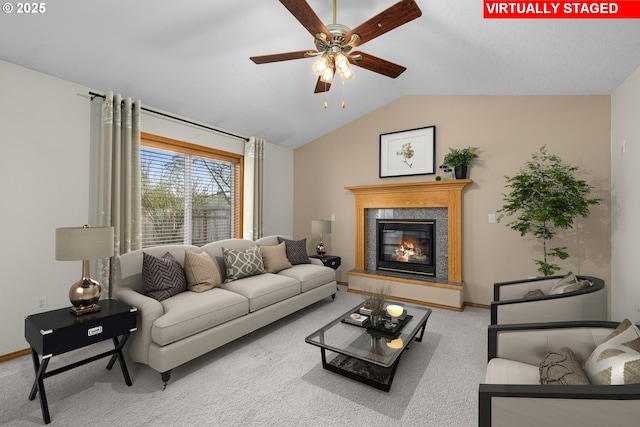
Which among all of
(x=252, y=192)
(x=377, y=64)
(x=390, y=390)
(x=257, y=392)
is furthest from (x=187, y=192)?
(x=390, y=390)

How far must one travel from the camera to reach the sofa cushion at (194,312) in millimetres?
2195

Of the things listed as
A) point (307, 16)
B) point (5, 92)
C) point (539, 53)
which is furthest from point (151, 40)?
point (539, 53)

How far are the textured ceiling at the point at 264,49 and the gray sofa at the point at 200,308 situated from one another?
1.85 metres

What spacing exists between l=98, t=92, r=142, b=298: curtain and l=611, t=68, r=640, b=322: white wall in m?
5.06

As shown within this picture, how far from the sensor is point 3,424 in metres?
1.76

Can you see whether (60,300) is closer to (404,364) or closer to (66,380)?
(66,380)

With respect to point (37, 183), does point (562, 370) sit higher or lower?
lower

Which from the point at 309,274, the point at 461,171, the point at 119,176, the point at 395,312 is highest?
the point at 461,171

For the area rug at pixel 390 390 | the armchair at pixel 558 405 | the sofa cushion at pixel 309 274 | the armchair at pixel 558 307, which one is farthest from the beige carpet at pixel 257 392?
the sofa cushion at pixel 309 274

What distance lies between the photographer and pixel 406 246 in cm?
467

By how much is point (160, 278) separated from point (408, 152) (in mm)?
3814

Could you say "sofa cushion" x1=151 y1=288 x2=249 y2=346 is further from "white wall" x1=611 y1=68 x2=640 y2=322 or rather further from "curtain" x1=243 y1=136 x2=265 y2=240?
"white wall" x1=611 y1=68 x2=640 y2=322

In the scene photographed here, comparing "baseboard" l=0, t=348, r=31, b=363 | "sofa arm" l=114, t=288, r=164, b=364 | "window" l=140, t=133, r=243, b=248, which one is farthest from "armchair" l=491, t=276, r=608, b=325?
"baseboard" l=0, t=348, r=31, b=363

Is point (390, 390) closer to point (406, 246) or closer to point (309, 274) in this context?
point (309, 274)
